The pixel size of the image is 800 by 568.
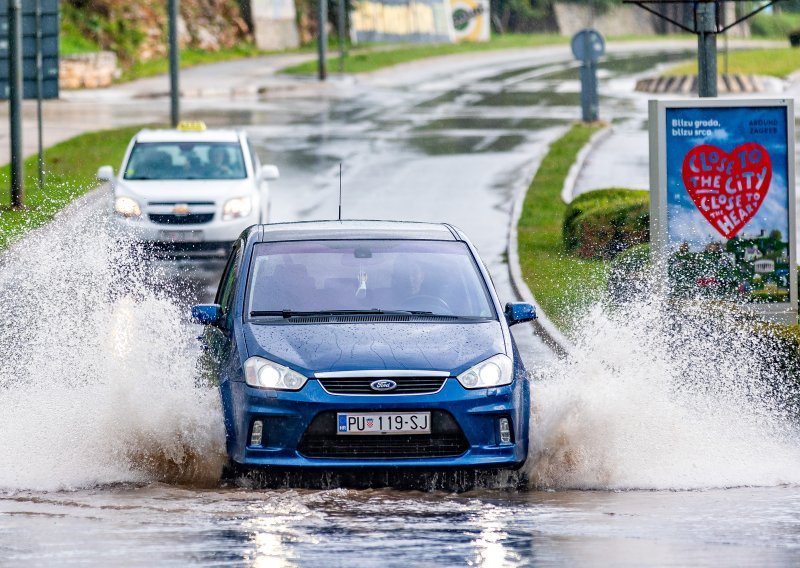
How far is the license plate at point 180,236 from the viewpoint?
21.8 m

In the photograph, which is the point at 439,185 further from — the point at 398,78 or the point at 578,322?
the point at 398,78

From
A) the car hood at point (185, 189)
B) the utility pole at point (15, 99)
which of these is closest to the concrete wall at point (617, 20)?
the utility pole at point (15, 99)

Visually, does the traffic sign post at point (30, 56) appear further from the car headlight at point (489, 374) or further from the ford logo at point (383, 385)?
the ford logo at point (383, 385)

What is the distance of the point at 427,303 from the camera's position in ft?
32.8

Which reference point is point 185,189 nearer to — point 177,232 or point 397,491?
point 177,232

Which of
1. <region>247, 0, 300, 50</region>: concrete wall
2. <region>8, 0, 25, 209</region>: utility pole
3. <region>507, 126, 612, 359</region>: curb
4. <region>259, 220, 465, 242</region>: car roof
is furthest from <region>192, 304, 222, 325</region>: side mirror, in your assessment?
<region>247, 0, 300, 50</region>: concrete wall

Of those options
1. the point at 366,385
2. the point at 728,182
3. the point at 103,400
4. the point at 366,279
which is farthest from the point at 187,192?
the point at 366,385

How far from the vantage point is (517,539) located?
7672mm

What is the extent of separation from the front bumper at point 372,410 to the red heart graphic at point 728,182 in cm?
561

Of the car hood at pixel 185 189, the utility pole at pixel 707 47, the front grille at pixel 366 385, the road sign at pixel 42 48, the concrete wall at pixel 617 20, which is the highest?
the concrete wall at pixel 617 20

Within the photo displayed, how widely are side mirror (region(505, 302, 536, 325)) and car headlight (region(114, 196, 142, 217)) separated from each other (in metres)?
12.5

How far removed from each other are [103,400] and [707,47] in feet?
26.5

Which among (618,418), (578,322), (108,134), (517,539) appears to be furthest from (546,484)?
(108,134)

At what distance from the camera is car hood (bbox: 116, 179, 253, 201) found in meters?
21.9
